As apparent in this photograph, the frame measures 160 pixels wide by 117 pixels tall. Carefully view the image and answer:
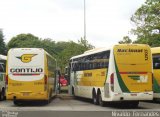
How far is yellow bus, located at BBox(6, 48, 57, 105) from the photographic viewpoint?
25.0 m

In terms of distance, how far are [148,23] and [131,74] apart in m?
29.4

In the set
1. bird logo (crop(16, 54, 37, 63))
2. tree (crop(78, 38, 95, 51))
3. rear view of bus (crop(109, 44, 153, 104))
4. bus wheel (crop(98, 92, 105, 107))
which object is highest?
tree (crop(78, 38, 95, 51))

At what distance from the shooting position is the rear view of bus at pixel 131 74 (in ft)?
76.5

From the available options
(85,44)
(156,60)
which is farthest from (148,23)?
(156,60)

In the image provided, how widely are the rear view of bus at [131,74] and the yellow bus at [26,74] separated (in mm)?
4061

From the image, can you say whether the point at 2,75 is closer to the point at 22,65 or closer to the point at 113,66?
the point at 22,65

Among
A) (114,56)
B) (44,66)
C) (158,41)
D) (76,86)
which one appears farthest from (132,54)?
(158,41)

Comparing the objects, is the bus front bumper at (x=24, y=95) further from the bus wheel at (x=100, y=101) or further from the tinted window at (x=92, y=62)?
the tinted window at (x=92, y=62)

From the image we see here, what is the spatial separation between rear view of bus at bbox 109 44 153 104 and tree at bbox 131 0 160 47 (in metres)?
27.0

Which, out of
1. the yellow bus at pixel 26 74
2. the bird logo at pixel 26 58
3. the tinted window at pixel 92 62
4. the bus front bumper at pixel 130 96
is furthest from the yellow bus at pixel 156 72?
the bird logo at pixel 26 58

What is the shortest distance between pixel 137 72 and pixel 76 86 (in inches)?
399

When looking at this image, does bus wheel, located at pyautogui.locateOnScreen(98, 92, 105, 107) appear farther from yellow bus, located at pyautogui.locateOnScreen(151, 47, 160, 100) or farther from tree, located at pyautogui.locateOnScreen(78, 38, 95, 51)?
tree, located at pyautogui.locateOnScreen(78, 38, 95, 51)

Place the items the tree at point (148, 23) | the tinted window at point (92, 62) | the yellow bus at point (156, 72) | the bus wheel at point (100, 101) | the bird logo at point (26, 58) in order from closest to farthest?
the tinted window at point (92, 62) < the bird logo at point (26, 58) < the bus wheel at point (100, 101) < the yellow bus at point (156, 72) < the tree at point (148, 23)

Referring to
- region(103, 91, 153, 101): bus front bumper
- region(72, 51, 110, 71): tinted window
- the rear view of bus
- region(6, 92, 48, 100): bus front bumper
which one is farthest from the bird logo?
region(103, 91, 153, 101): bus front bumper
